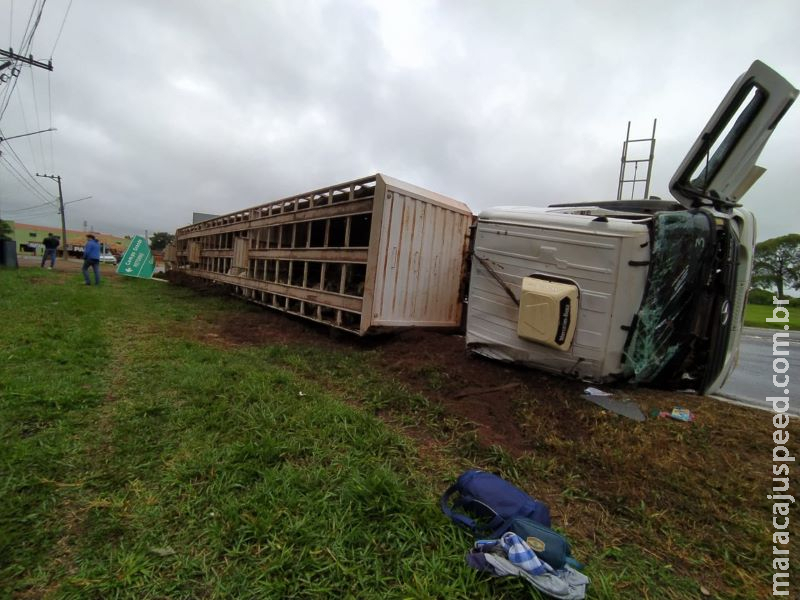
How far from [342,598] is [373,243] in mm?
3660

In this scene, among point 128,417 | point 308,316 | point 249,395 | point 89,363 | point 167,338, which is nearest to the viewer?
point 128,417

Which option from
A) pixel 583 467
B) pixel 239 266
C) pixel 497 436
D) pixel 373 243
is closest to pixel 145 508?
pixel 497 436

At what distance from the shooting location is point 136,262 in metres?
13.9

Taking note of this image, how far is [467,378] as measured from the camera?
372 cm

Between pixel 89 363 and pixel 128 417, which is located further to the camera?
pixel 89 363

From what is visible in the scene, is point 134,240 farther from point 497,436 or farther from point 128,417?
point 497,436

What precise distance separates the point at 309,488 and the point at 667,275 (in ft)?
10.8

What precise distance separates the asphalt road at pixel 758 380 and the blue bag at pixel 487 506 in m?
3.75

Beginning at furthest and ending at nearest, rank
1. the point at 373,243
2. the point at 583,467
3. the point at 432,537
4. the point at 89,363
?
1. the point at 373,243
2. the point at 89,363
3. the point at 583,467
4. the point at 432,537

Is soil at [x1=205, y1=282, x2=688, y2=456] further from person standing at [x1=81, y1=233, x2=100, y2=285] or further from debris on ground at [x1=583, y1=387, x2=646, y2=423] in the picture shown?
person standing at [x1=81, y1=233, x2=100, y2=285]

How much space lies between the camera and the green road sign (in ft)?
45.5

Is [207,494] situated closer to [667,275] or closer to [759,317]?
[667,275]

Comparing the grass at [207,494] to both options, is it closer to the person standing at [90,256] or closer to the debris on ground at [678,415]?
the debris on ground at [678,415]

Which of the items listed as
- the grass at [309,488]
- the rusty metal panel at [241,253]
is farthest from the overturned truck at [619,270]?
the rusty metal panel at [241,253]
